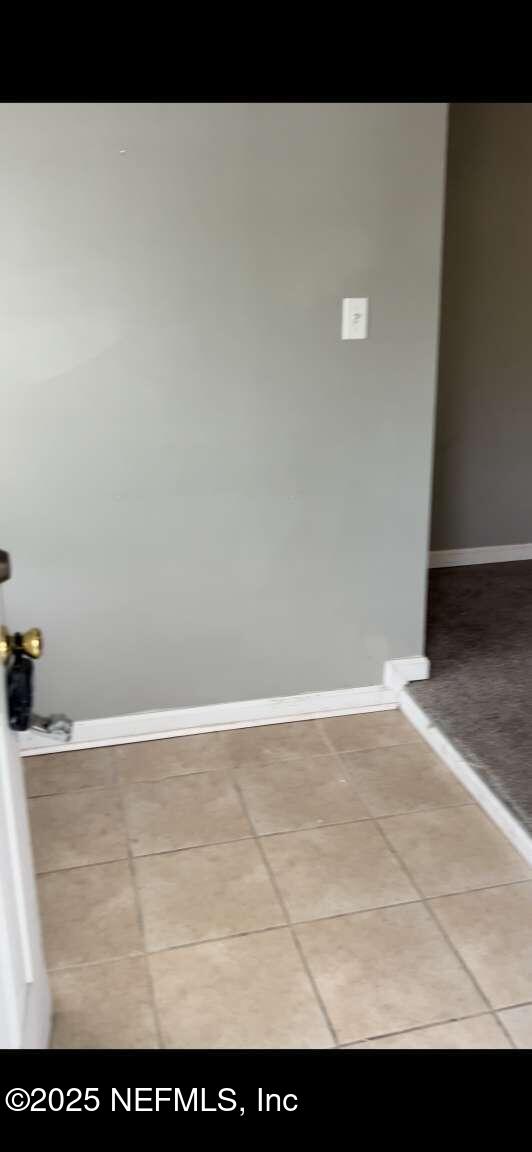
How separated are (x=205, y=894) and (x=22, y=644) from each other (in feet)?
3.25

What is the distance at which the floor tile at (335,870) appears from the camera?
1975mm

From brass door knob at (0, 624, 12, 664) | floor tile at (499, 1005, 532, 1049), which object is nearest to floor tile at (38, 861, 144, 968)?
floor tile at (499, 1005, 532, 1049)

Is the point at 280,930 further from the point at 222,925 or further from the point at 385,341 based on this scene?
the point at 385,341

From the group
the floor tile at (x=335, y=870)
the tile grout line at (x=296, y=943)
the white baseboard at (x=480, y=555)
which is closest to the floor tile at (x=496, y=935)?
the floor tile at (x=335, y=870)

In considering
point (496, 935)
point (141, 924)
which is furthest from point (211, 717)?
point (496, 935)

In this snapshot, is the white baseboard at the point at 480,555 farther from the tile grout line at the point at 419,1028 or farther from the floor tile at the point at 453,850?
the tile grout line at the point at 419,1028

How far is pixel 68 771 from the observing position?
2.49 m

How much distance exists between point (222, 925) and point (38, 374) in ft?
4.49

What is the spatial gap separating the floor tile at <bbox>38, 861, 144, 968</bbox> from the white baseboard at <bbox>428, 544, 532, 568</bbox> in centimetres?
211

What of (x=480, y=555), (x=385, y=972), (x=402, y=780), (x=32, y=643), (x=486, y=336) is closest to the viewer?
(x=32, y=643)

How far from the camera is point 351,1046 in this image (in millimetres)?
1603

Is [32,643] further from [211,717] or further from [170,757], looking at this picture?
[211,717]
